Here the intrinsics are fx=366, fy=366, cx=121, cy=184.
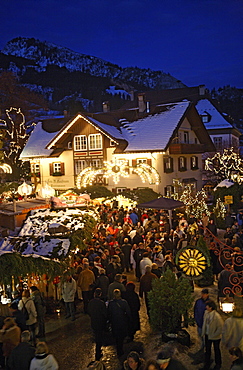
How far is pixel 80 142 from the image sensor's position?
104ft

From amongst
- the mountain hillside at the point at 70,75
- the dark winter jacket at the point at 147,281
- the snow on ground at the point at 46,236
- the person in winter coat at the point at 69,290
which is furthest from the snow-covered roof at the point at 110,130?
the mountain hillside at the point at 70,75

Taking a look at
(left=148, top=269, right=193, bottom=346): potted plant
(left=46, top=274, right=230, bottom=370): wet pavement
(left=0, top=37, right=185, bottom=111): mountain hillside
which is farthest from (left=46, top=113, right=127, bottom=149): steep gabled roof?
(left=0, top=37, right=185, bottom=111): mountain hillside

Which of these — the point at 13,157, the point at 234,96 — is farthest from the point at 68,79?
the point at 13,157

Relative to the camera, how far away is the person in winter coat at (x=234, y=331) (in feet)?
21.4

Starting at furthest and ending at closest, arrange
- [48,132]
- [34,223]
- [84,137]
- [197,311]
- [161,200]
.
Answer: [48,132]
[84,137]
[161,200]
[34,223]
[197,311]

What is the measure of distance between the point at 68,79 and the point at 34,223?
361 ft

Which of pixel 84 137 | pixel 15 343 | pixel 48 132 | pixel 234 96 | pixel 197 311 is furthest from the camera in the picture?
pixel 234 96

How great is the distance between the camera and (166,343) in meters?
7.93

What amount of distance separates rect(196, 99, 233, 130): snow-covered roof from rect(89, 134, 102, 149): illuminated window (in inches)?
793

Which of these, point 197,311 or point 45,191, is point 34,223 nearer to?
point 45,191

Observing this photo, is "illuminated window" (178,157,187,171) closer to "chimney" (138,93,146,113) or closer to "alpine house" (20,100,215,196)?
"alpine house" (20,100,215,196)

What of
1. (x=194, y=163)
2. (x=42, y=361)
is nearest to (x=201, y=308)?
(x=42, y=361)

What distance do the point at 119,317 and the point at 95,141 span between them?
24.2 m

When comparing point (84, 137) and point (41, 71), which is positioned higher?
point (41, 71)
